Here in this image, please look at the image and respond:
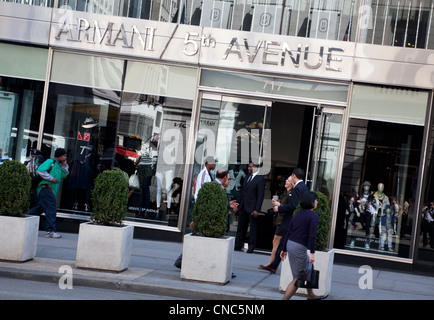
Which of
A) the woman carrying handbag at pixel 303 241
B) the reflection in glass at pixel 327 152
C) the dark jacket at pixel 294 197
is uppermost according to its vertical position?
the reflection in glass at pixel 327 152

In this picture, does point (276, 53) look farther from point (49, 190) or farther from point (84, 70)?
point (49, 190)

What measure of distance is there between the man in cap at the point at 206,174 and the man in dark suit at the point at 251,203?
31.7 inches

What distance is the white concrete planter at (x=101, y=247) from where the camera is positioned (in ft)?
32.6

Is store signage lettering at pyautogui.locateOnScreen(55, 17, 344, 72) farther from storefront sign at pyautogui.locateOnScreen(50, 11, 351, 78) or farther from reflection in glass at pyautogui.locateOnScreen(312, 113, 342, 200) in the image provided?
reflection in glass at pyautogui.locateOnScreen(312, 113, 342, 200)

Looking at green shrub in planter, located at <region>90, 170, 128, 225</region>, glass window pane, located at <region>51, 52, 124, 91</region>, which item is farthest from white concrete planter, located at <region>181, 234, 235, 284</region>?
glass window pane, located at <region>51, 52, 124, 91</region>

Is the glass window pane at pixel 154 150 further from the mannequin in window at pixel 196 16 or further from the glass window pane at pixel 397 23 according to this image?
the glass window pane at pixel 397 23

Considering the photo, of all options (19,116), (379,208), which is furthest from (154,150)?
(379,208)

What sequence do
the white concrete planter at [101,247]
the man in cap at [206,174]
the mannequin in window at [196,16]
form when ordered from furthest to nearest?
the mannequin in window at [196,16]
the man in cap at [206,174]
the white concrete planter at [101,247]

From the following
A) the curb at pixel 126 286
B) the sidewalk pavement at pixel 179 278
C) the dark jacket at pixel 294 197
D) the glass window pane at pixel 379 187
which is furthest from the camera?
the glass window pane at pixel 379 187

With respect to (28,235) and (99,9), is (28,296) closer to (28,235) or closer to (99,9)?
(28,235)

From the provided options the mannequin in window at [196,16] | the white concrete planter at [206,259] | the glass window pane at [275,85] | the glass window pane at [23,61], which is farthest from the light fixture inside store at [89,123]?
the white concrete planter at [206,259]

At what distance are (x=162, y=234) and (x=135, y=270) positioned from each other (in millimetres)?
4073

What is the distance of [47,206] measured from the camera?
1330cm
